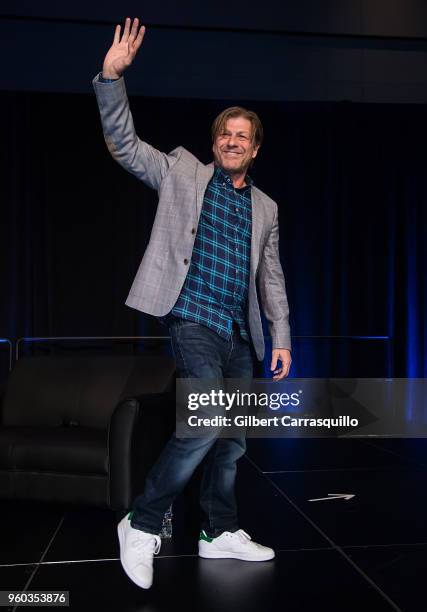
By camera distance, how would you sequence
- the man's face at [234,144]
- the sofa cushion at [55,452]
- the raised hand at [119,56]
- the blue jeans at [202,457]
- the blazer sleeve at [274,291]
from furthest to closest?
the sofa cushion at [55,452] → the blazer sleeve at [274,291] → the man's face at [234,144] → the blue jeans at [202,457] → the raised hand at [119,56]

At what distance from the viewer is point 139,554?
174cm

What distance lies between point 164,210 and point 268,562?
114cm

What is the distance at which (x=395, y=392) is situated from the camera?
6.27 metres

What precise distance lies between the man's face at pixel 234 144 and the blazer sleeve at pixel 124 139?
0.14 m

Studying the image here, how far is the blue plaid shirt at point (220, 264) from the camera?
1.87 m

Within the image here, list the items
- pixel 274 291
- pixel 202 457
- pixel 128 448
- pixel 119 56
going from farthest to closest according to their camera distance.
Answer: pixel 128 448, pixel 274 291, pixel 202 457, pixel 119 56

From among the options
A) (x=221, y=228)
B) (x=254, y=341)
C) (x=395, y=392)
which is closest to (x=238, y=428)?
(x=254, y=341)

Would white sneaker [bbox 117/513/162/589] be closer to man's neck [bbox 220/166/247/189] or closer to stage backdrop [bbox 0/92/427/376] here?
man's neck [bbox 220/166/247/189]

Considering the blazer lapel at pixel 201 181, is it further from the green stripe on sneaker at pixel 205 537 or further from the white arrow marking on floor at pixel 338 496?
the white arrow marking on floor at pixel 338 496

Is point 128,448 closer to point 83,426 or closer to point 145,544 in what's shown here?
point 145,544

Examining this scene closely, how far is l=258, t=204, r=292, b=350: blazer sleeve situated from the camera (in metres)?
2.11

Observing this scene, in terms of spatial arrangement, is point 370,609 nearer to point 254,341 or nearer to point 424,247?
point 254,341

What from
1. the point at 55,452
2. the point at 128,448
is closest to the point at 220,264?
the point at 128,448

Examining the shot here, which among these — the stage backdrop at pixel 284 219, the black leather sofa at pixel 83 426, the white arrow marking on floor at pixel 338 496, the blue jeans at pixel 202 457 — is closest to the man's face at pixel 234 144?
the blue jeans at pixel 202 457
